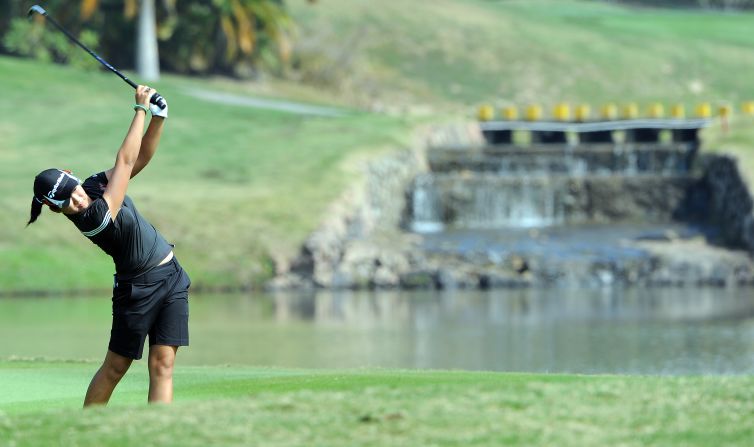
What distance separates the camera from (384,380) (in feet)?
43.3

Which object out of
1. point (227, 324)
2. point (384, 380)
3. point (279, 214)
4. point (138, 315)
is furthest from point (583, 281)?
point (138, 315)

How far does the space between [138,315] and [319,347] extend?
15.0 metres

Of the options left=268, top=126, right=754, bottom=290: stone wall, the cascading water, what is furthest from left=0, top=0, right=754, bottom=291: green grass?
the cascading water

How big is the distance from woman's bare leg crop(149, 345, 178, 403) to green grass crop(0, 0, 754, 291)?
25600 mm

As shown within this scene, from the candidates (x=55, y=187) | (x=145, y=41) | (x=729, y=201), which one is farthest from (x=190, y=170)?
(x=55, y=187)

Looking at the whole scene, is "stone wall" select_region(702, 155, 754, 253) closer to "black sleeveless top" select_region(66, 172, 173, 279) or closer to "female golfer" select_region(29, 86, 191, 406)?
"female golfer" select_region(29, 86, 191, 406)

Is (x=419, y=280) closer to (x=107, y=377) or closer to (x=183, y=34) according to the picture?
(x=107, y=377)

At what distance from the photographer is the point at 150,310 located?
440 inches

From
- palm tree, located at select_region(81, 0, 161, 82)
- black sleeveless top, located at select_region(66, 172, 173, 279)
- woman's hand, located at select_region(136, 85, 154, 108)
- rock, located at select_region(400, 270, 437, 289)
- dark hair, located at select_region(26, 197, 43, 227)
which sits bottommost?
rock, located at select_region(400, 270, 437, 289)

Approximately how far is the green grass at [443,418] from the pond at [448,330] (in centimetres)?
1082

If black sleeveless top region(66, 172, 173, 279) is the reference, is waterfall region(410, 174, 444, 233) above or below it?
below

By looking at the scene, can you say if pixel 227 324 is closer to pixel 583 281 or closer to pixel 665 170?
pixel 583 281

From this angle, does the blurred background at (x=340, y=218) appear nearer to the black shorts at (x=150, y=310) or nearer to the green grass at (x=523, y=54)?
the green grass at (x=523, y=54)

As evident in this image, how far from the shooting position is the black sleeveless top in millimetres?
10773
